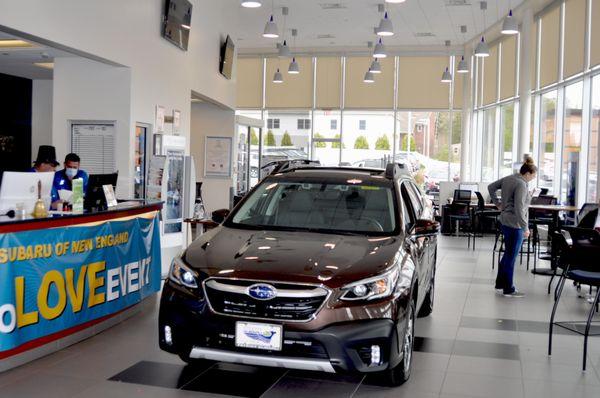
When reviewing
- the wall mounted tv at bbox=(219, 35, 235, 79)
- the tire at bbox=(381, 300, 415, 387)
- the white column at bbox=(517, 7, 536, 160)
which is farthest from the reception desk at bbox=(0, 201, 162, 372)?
the white column at bbox=(517, 7, 536, 160)

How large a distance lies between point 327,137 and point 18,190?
54.4ft

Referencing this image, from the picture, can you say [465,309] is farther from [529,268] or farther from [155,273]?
[529,268]

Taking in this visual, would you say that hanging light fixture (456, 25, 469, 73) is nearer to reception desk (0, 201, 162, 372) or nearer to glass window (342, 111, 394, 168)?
glass window (342, 111, 394, 168)

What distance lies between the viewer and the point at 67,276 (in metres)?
4.86

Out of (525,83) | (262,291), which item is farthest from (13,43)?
(525,83)

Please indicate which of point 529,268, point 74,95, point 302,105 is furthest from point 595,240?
point 302,105

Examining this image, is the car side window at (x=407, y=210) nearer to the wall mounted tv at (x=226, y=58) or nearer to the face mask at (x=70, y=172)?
the face mask at (x=70, y=172)

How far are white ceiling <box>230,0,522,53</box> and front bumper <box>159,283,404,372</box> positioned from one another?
10.2 meters

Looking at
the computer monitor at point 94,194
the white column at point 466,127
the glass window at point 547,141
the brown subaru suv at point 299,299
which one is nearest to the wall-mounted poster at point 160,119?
the computer monitor at point 94,194

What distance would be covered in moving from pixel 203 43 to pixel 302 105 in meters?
9.64

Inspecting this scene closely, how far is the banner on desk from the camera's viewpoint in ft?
14.2

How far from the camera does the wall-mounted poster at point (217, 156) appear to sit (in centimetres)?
1477

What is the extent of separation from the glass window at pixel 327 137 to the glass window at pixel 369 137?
222 millimetres

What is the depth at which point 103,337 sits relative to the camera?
538 centimetres
